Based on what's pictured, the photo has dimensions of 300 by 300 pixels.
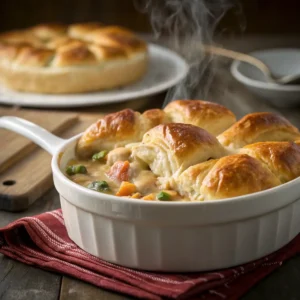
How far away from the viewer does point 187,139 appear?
1.96m

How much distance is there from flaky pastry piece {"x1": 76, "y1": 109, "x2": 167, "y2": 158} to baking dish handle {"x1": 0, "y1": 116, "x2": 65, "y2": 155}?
0.34 ft

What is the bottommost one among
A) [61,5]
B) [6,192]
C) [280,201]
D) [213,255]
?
[61,5]

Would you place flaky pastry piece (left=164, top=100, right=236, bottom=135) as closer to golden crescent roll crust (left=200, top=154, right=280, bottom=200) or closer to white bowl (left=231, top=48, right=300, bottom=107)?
golden crescent roll crust (left=200, top=154, right=280, bottom=200)

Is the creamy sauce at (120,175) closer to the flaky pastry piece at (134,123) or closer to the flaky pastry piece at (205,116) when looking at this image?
the flaky pastry piece at (134,123)

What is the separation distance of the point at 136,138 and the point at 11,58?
2.09 meters

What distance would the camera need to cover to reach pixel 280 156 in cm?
194

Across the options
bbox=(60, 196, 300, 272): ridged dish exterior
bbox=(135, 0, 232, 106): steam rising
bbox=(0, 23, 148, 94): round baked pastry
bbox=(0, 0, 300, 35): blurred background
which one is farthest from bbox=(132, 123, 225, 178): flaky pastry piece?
bbox=(0, 0, 300, 35): blurred background

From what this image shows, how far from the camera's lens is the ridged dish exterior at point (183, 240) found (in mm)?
1793

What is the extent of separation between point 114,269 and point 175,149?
0.41m

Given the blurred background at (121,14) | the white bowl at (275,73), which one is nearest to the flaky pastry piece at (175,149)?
the white bowl at (275,73)

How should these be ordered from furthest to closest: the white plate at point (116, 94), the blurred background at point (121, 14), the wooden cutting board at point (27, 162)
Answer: the blurred background at point (121, 14) < the white plate at point (116, 94) < the wooden cutting board at point (27, 162)

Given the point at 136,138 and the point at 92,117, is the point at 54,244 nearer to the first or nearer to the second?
the point at 136,138

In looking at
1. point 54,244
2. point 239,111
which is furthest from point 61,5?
point 54,244

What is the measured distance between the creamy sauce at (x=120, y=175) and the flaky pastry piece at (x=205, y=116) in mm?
288
